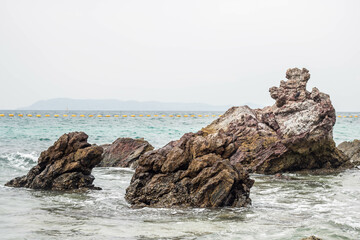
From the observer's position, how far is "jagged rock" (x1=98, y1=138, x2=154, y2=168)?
2395 cm

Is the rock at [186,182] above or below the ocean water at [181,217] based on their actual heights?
above

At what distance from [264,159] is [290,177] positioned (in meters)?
2.12

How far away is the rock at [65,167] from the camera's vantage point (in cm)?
1530

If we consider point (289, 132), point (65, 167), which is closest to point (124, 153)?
point (65, 167)

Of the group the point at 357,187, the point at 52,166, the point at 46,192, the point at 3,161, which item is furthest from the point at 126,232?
the point at 3,161

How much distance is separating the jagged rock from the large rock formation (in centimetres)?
408

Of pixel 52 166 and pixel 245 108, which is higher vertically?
pixel 245 108

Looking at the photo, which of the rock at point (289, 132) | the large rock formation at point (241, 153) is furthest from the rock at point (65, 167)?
the rock at point (289, 132)

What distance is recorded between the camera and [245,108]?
24.2m

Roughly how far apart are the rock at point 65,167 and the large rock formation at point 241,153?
2895 mm

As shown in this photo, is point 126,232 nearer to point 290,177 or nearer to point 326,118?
point 290,177

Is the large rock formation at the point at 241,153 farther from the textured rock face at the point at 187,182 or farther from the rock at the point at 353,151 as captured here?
the rock at the point at 353,151

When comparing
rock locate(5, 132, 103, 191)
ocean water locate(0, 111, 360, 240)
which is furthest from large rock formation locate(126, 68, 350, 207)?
rock locate(5, 132, 103, 191)

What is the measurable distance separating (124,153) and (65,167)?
9.36 metres
